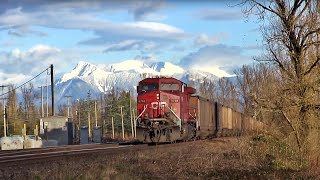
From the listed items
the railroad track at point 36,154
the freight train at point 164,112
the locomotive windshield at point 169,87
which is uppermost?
the locomotive windshield at point 169,87

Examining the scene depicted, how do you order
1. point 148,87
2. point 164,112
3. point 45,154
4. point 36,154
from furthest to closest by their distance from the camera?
point 148,87 < point 164,112 < point 36,154 < point 45,154

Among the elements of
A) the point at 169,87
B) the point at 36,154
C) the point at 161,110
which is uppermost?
the point at 169,87

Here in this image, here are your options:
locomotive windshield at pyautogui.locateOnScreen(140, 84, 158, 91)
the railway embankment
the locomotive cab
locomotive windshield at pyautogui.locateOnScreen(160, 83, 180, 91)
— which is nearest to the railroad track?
the locomotive cab

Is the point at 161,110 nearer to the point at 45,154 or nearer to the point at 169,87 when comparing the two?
the point at 169,87

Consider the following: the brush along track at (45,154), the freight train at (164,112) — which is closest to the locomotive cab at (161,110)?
the freight train at (164,112)

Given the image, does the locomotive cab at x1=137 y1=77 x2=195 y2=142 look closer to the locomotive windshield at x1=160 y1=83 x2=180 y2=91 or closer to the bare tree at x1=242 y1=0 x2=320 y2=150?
the locomotive windshield at x1=160 y1=83 x2=180 y2=91

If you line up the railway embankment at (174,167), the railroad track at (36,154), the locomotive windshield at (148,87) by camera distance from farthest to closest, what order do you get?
the locomotive windshield at (148,87)
the railroad track at (36,154)
the railway embankment at (174,167)

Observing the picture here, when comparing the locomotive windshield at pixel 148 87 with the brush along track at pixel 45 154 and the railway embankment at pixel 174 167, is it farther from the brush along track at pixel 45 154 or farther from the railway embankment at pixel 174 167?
the railway embankment at pixel 174 167

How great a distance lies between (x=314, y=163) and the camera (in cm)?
2153

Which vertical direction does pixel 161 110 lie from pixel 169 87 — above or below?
below

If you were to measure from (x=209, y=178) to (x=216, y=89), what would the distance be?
12843cm

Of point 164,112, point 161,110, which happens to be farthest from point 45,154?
point 164,112

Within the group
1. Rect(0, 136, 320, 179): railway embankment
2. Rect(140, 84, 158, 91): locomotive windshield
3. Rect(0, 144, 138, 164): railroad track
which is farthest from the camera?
Rect(140, 84, 158, 91): locomotive windshield

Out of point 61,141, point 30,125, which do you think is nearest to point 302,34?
point 61,141
